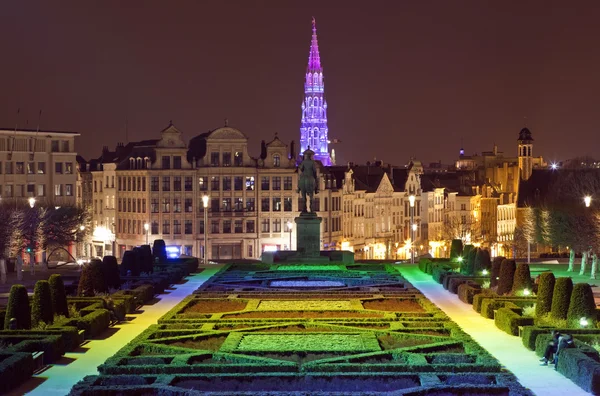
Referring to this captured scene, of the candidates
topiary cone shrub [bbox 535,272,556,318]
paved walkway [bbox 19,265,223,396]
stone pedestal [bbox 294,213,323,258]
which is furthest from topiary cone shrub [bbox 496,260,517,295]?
stone pedestal [bbox 294,213,323,258]

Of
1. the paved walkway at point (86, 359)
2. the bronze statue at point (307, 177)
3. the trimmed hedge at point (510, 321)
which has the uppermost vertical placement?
the bronze statue at point (307, 177)

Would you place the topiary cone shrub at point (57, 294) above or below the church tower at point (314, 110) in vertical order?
below

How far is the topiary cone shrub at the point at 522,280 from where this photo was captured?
147 feet

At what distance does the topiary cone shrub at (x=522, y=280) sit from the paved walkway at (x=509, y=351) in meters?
2.00

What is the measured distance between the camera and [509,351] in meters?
32.3

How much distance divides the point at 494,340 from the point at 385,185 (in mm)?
93356

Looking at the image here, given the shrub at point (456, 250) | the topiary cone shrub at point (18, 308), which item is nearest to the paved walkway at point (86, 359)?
the topiary cone shrub at point (18, 308)

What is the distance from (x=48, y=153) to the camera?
10975cm

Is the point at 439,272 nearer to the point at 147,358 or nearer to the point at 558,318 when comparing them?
the point at 558,318

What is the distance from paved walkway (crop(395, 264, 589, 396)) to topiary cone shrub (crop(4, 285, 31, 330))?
43.0 feet

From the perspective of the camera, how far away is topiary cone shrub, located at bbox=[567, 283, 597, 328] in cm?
3406

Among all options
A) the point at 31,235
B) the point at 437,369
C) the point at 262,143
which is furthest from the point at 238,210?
the point at 437,369

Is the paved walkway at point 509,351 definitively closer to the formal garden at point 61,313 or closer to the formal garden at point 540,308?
the formal garden at point 540,308

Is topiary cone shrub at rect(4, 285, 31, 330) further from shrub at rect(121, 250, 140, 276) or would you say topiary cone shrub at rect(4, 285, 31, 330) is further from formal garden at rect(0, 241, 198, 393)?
shrub at rect(121, 250, 140, 276)
